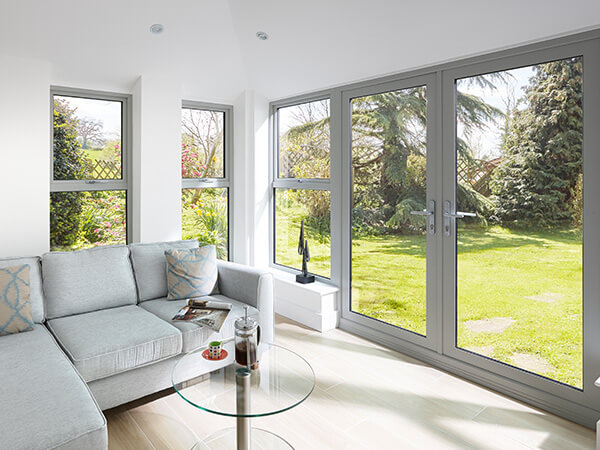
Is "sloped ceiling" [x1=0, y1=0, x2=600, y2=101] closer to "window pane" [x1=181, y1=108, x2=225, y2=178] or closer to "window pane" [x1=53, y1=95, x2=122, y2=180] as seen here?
"window pane" [x1=53, y1=95, x2=122, y2=180]

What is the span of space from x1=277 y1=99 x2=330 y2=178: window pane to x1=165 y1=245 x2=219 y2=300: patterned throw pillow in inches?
56.0

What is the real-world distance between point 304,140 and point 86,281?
2314 millimetres

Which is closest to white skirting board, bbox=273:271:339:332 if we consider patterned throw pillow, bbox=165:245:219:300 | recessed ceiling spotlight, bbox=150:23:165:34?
patterned throw pillow, bbox=165:245:219:300

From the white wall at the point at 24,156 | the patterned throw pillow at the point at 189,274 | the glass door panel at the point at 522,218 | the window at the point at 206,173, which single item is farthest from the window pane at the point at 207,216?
the glass door panel at the point at 522,218

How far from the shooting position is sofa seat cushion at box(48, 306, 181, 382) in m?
2.28

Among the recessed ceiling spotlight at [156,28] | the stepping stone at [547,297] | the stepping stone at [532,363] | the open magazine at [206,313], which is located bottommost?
the stepping stone at [532,363]

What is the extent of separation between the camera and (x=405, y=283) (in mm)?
3404

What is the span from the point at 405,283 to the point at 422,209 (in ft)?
1.99

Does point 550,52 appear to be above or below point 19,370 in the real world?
above

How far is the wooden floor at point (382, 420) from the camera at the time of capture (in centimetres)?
221

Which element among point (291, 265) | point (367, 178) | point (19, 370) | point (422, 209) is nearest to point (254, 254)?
point (291, 265)

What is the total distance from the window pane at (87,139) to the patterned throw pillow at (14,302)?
1282mm

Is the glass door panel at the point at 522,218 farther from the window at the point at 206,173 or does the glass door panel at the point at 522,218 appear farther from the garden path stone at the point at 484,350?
the window at the point at 206,173

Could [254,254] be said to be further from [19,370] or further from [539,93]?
[539,93]
